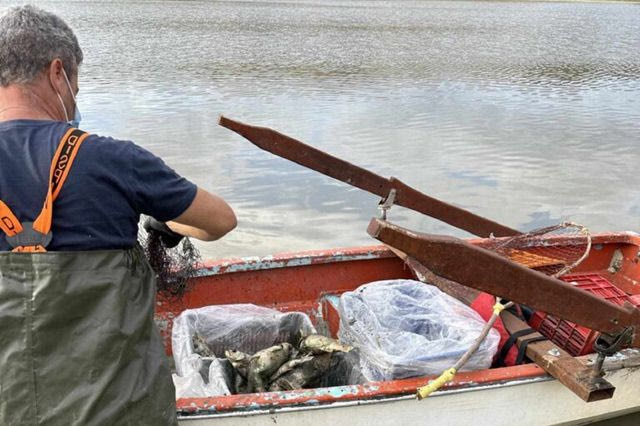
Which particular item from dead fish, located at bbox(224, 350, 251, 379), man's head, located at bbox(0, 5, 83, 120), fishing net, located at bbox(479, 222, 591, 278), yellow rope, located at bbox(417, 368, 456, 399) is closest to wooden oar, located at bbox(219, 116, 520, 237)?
fishing net, located at bbox(479, 222, 591, 278)

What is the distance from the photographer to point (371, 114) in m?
11.1

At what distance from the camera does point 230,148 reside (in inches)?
346

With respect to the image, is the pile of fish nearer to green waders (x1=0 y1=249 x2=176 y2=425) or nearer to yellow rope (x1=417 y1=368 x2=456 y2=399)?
yellow rope (x1=417 y1=368 x2=456 y2=399)

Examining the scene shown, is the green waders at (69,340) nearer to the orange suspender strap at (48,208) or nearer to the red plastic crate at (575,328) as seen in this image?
the orange suspender strap at (48,208)

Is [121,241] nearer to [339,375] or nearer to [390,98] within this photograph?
[339,375]

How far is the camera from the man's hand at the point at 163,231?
2.56 metres

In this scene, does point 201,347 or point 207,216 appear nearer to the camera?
point 207,216

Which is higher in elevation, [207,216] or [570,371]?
[207,216]

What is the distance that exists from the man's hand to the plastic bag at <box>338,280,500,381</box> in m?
1.18

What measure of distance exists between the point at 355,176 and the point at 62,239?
2462 millimetres

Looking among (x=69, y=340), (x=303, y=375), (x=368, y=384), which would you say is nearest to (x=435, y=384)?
(x=368, y=384)

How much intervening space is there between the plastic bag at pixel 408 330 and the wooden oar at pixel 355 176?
A: 76 cm

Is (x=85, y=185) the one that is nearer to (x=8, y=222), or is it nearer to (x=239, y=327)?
(x=8, y=222)

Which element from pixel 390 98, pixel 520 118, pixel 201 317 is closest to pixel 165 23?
pixel 390 98
